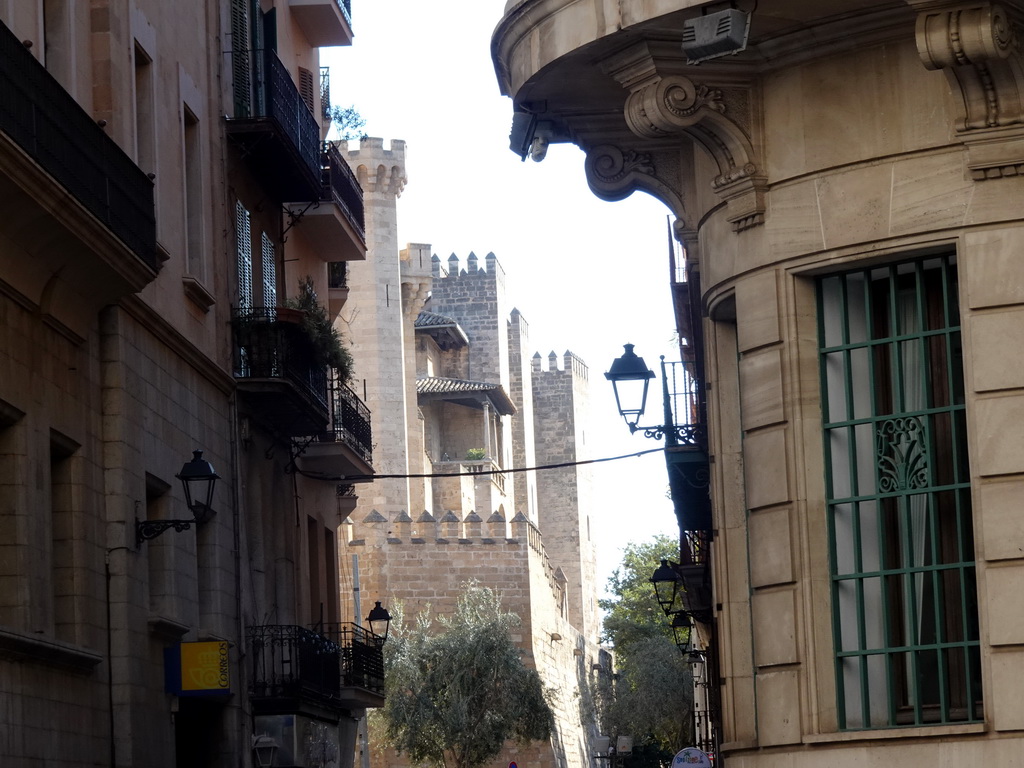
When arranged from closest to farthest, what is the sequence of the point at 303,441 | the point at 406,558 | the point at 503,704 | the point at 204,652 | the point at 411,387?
the point at 204,652
the point at 303,441
the point at 503,704
the point at 406,558
the point at 411,387

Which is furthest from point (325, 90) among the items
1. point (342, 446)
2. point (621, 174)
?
point (621, 174)

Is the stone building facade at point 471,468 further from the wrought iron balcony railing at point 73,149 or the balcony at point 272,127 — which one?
the wrought iron balcony railing at point 73,149

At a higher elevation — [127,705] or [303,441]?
[303,441]

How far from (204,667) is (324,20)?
12271 millimetres

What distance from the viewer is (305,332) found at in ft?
73.3

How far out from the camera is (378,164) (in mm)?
68250

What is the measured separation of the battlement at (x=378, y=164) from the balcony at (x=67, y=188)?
171ft

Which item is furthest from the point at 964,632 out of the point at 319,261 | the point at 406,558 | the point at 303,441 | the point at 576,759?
the point at 576,759

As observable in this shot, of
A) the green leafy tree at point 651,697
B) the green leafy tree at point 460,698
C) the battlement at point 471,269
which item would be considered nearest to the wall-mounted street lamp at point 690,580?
the green leafy tree at point 460,698

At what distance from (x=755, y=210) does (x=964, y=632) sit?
8.29 ft

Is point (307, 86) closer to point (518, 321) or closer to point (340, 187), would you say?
point (340, 187)

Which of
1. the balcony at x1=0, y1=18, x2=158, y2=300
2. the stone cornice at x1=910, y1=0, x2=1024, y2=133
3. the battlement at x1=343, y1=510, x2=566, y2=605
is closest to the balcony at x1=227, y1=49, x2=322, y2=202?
the balcony at x1=0, y1=18, x2=158, y2=300

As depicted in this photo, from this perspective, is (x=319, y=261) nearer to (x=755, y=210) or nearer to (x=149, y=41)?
(x=149, y=41)

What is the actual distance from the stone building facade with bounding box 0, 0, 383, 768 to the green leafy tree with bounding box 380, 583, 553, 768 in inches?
825
